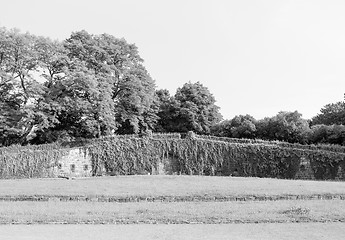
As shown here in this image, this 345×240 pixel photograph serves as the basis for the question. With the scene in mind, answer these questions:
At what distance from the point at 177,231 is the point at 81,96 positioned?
→ 28.4 metres

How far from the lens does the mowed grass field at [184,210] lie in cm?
1577

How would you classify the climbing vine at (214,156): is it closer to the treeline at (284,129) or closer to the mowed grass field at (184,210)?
the treeline at (284,129)

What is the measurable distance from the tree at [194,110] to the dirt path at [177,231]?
4186 cm

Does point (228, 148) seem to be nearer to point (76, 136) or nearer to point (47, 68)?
→ point (76, 136)

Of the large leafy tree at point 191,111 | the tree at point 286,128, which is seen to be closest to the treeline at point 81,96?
the tree at point 286,128

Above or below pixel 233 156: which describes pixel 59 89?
above

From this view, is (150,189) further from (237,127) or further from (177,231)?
(237,127)

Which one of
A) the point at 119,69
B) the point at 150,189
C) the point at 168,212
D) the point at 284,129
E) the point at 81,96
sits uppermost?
the point at 119,69

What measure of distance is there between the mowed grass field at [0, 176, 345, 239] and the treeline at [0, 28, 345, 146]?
13.4 metres

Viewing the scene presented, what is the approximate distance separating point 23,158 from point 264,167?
23.1 metres

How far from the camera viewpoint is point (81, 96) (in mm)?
41094

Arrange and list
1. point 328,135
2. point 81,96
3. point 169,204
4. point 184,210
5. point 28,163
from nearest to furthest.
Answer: point 184,210 → point 169,204 → point 28,163 → point 81,96 → point 328,135

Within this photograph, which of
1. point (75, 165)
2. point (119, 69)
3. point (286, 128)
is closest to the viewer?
point (75, 165)

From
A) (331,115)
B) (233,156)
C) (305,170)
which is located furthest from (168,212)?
(331,115)
